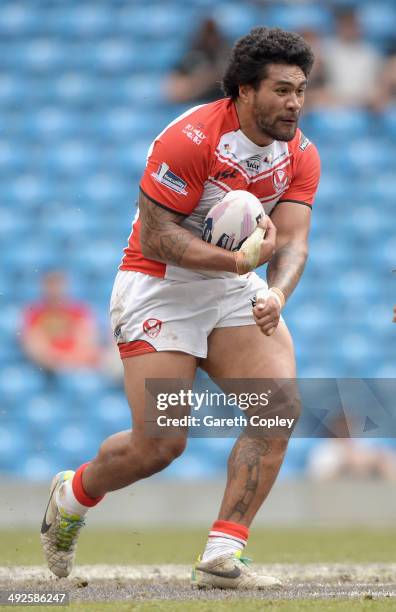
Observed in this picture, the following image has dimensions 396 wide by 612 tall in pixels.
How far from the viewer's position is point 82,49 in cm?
1459

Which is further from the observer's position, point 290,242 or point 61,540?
point 61,540

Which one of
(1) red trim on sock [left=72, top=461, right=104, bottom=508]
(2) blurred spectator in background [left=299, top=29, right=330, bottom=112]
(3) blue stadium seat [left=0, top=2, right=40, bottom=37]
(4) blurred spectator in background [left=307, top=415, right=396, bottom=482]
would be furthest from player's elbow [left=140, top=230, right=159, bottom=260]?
(3) blue stadium seat [left=0, top=2, right=40, bottom=37]

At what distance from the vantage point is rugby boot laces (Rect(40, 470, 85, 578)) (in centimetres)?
587

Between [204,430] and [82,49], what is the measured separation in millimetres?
9085

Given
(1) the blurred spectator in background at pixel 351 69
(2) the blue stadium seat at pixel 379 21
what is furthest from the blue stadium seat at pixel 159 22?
(2) the blue stadium seat at pixel 379 21

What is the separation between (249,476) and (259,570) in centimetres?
103

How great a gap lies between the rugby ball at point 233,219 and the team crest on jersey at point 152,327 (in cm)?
46

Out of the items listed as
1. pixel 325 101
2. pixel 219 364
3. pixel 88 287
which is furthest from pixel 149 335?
pixel 325 101

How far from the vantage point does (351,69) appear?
1407 cm

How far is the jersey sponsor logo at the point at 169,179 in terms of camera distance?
540 centimetres

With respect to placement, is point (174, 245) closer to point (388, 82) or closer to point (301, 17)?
point (388, 82)

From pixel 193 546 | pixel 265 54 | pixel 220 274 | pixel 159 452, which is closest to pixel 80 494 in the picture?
pixel 159 452

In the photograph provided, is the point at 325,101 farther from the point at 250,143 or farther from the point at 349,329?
the point at 250,143

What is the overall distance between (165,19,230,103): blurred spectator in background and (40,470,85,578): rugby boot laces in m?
7.96
